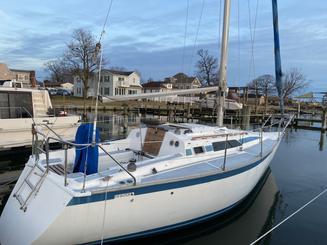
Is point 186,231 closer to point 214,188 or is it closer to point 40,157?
point 214,188

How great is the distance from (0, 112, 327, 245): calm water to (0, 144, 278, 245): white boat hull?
0.42m

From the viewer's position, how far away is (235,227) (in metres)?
7.08

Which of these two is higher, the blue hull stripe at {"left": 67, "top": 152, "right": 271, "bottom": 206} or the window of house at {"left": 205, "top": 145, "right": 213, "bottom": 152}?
the window of house at {"left": 205, "top": 145, "right": 213, "bottom": 152}

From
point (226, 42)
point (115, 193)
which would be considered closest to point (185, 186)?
point (115, 193)

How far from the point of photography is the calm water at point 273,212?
21.6 ft

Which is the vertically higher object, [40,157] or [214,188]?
[40,157]

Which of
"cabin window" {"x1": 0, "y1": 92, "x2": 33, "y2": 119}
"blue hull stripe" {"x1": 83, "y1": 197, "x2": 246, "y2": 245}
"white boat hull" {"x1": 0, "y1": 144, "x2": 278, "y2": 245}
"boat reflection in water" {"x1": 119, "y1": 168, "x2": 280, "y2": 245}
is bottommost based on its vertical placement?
"boat reflection in water" {"x1": 119, "y1": 168, "x2": 280, "y2": 245}

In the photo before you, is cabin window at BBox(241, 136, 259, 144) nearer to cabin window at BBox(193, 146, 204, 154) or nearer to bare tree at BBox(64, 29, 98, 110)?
cabin window at BBox(193, 146, 204, 154)

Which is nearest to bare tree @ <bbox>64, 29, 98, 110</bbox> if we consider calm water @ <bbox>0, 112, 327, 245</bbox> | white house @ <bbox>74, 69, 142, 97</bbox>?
white house @ <bbox>74, 69, 142, 97</bbox>

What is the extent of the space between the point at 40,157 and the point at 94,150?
56.4 inches

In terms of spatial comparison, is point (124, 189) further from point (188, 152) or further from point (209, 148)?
point (209, 148)

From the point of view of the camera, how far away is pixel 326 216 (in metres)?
7.84

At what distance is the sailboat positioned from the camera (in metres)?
4.93

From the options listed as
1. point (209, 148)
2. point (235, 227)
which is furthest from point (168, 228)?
point (209, 148)
